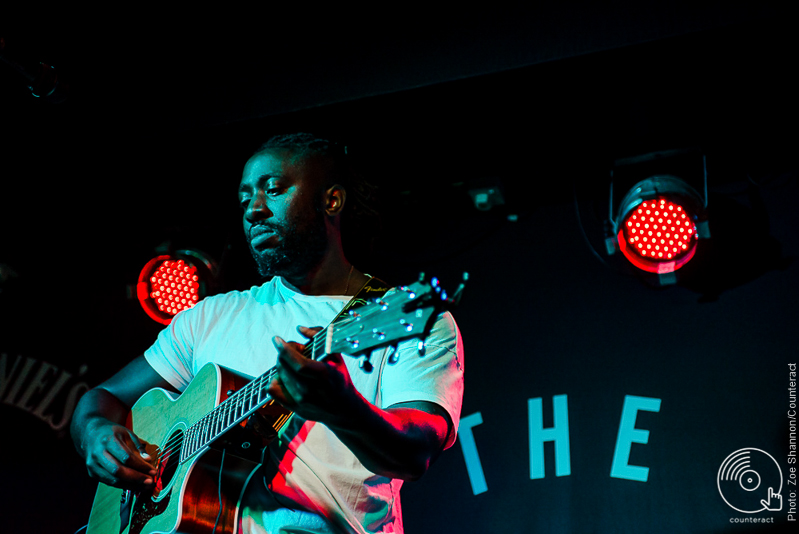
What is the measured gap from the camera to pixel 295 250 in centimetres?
238

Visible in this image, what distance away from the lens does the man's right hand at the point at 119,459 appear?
2084 mm

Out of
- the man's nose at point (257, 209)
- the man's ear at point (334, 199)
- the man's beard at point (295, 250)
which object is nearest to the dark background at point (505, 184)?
the man's ear at point (334, 199)

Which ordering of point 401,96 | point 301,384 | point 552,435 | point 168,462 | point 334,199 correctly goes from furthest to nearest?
1. point 552,435
2. point 401,96
3. point 334,199
4. point 168,462
5. point 301,384

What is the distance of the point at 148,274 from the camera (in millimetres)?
4051

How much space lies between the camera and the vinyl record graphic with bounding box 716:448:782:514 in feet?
10.3

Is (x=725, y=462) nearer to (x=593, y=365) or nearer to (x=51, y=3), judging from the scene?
(x=593, y=365)

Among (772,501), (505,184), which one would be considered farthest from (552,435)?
(505,184)

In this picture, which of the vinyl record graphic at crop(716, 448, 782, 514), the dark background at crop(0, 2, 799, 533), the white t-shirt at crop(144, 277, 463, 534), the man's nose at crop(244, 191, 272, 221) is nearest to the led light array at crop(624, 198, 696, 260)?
the dark background at crop(0, 2, 799, 533)

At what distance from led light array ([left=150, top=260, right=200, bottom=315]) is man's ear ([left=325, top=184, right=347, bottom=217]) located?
170 cm

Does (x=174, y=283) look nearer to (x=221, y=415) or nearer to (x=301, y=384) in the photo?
(x=221, y=415)

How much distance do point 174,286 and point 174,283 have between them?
0.06 ft

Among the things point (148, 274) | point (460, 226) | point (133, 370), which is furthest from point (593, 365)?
point (148, 274)

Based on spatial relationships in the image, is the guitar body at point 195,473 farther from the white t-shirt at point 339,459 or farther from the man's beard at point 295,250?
the man's beard at point 295,250

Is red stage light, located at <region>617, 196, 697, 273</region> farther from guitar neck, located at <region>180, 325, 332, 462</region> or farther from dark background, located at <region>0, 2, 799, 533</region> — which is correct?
guitar neck, located at <region>180, 325, 332, 462</region>
